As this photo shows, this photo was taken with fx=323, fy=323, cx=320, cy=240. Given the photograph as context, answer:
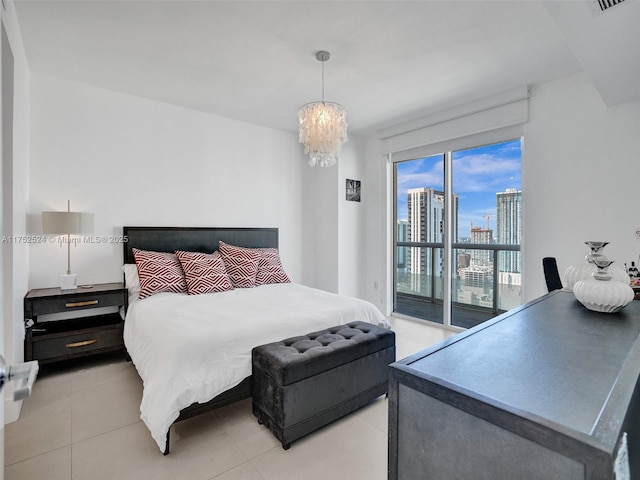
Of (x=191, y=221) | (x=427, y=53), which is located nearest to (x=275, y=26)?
(x=427, y=53)

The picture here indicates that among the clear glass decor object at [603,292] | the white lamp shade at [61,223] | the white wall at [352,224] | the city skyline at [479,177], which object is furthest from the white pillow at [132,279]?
the city skyline at [479,177]

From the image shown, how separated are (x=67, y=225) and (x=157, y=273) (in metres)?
0.81

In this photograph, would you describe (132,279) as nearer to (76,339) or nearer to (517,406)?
(76,339)

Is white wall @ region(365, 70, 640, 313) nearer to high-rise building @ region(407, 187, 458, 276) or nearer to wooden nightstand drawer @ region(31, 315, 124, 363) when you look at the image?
high-rise building @ region(407, 187, 458, 276)

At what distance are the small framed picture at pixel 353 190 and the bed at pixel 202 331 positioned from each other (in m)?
1.74

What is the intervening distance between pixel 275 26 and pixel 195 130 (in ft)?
6.44

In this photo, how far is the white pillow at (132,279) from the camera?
304cm

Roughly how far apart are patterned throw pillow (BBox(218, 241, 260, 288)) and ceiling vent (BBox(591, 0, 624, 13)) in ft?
10.6

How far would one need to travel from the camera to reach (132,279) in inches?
122

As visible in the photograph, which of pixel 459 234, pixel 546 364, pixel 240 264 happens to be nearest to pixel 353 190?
pixel 459 234

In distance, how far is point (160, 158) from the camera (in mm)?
A: 3572

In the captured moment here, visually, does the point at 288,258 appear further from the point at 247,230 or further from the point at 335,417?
the point at 335,417

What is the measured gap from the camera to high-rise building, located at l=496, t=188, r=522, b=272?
3.43 m

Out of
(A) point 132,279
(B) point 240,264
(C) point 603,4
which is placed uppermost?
(C) point 603,4
